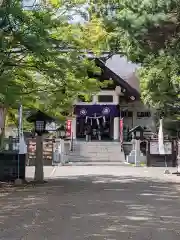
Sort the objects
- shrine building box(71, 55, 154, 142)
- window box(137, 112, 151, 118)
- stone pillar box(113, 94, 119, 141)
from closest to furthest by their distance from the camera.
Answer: shrine building box(71, 55, 154, 142) → stone pillar box(113, 94, 119, 141) → window box(137, 112, 151, 118)

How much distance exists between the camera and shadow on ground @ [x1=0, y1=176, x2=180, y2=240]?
355 inches

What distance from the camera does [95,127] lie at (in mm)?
42125

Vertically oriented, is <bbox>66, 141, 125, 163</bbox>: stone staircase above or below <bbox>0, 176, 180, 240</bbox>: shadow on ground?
above

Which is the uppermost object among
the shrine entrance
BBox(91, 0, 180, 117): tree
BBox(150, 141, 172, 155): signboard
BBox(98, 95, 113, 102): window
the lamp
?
BBox(98, 95, 113, 102): window

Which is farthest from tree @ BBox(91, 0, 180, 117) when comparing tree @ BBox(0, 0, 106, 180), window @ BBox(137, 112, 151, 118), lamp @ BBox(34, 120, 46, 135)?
window @ BBox(137, 112, 151, 118)

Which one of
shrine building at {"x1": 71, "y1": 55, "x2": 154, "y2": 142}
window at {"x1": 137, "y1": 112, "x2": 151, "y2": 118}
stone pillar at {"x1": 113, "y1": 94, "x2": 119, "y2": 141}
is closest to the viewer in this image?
shrine building at {"x1": 71, "y1": 55, "x2": 154, "y2": 142}

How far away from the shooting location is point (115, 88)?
129ft

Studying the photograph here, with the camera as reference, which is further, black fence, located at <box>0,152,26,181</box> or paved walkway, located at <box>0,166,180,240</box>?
black fence, located at <box>0,152,26,181</box>

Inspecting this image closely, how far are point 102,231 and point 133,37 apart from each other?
15.6ft

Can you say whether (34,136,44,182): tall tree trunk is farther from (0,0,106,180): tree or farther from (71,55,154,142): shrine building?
(71,55,154,142): shrine building

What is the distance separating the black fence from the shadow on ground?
2178 mm

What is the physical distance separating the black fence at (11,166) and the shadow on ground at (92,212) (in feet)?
7.14

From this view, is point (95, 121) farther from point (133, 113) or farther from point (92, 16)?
point (92, 16)

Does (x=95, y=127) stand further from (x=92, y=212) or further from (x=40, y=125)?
(x=92, y=212)
